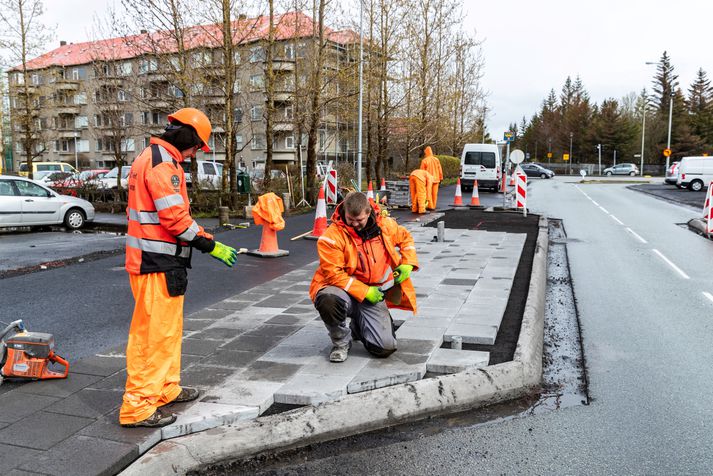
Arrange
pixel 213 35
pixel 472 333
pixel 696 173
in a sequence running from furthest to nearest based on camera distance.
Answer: pixel 696 173
pixel 213 35
pixel 472 333

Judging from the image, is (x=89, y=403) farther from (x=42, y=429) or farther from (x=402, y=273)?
(x=402, y=273)

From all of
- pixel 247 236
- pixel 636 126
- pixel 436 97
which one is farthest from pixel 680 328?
pixel 636 126

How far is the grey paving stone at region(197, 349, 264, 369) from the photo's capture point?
5.09m

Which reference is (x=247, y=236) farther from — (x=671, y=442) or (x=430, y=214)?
(x=671, y=442)

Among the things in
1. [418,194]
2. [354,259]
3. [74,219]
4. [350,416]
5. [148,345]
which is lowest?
[350,416]

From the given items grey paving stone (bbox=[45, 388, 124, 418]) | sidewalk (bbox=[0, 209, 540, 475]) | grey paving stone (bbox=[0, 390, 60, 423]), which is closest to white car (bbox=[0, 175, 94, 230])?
sidewalk (bbox=[0, 209, 540, 475])

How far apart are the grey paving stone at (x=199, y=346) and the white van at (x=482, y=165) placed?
93.1ft

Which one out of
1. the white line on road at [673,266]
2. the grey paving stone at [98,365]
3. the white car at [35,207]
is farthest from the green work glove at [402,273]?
the white car at [35,207]

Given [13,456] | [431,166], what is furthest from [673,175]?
[13,456]

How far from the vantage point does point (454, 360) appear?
5.11 m

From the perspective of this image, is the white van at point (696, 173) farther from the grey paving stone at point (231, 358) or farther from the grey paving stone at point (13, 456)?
the grey paving stone at point (13, 456)

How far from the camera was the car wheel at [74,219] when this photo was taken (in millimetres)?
16844

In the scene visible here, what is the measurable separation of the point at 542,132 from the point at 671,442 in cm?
11622

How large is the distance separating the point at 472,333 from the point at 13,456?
12.8 ft
